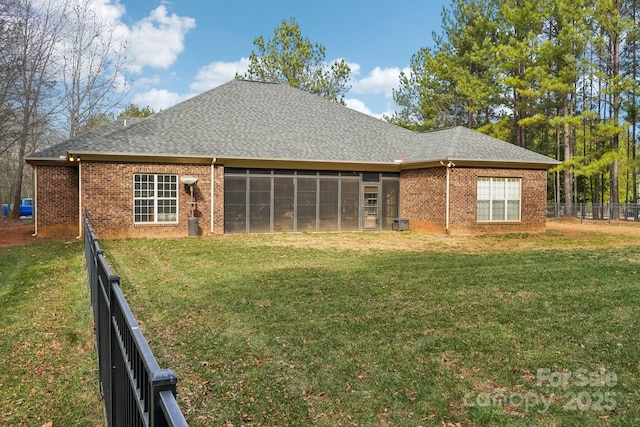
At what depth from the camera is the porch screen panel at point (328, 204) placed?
59.5 ft

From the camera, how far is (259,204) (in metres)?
17.3

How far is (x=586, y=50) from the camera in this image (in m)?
27.8

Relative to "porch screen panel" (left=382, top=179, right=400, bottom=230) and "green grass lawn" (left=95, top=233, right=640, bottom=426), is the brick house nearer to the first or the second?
"porch screen panel" (left=382, top=179, right=400, bottom=230)

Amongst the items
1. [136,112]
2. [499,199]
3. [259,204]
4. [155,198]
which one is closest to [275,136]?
[259,204]

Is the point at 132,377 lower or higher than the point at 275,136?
lower

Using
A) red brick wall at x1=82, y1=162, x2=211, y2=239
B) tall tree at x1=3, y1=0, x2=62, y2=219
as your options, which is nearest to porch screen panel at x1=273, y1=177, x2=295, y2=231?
red brick wall at x1=82, y1=162, x2=211, y2=239

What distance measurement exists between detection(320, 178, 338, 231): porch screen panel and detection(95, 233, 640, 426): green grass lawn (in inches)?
318

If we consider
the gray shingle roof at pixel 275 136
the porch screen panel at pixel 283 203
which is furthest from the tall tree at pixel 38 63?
the porch screen panel at pixel 283 203

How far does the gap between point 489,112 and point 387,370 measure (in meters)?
34.9

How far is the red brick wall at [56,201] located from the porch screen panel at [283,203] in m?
7.26

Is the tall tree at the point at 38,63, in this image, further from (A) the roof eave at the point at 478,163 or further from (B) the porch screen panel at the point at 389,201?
(A) the roof eave at the point at 478,163

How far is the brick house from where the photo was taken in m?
15.6

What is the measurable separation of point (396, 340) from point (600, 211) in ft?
91.0

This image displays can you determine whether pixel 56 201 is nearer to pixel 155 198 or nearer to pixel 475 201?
pixel 155 198
